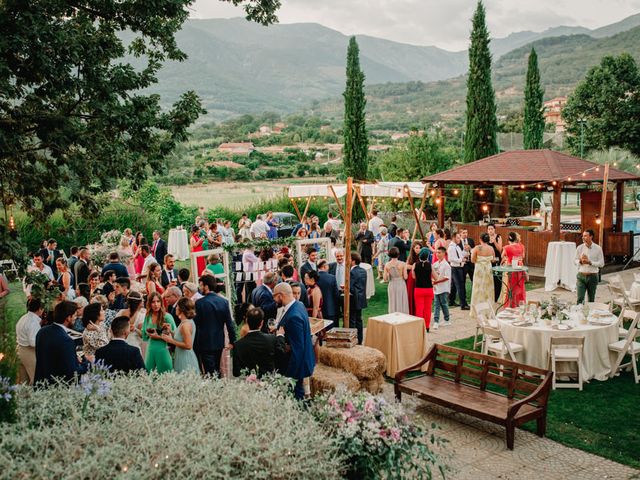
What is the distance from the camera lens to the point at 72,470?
3084 mm

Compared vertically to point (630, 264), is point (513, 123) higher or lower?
higher

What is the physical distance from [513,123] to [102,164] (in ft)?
252

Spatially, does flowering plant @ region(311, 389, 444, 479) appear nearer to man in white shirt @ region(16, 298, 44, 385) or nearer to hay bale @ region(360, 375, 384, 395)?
hay bale @ region(360, 375, 384, 395)

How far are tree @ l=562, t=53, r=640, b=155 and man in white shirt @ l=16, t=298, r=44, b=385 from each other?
41.3 metres

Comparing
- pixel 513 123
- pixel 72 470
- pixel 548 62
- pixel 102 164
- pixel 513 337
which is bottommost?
pixel 513 337

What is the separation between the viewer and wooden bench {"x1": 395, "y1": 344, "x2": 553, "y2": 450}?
5.97 m

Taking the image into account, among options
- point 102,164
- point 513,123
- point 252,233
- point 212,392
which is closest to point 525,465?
point 212,392

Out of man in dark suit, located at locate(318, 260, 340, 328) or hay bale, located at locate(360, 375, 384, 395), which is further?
man in dark suit, located at locate(318, 260, 340, 328)

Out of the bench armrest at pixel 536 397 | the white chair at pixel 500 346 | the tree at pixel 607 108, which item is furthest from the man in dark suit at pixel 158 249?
the tree at pixel 607 108

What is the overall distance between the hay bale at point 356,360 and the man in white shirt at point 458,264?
546 cm

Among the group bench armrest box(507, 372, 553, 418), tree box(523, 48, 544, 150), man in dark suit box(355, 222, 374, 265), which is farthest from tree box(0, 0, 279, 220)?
tree box(523, 48, 544, 150)

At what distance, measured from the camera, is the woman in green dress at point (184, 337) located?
6.20 meters

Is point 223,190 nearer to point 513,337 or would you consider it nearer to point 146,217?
point 146,217

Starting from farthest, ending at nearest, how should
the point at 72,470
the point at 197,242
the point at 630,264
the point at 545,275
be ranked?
1. the point at 630,264
2. the point at 545,275
3. the point at 197,242
4. the point at 72,470
